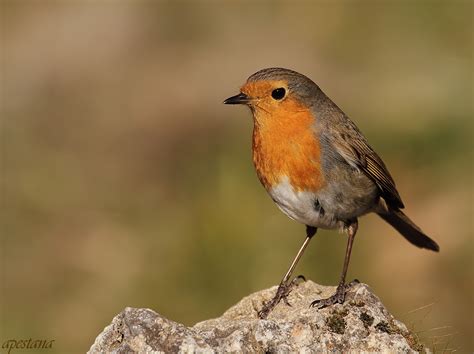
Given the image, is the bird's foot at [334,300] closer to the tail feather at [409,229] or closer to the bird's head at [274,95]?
the bird's head at [274,95]

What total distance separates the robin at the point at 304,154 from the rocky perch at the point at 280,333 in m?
0.67

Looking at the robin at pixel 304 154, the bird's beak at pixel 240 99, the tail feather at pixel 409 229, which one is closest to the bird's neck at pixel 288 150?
the robin at pixel 304 154

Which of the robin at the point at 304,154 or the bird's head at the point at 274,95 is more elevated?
the bird's head at the point at 274,95

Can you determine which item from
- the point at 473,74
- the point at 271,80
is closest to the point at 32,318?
the point at 271,80

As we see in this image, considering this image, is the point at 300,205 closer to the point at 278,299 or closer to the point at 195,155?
the point at 278,299

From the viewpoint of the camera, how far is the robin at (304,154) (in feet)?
18.7

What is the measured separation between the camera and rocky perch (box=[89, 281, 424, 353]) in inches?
176

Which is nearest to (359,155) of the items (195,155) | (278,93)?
(278,93)

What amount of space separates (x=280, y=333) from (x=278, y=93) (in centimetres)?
181

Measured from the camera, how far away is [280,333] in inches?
183

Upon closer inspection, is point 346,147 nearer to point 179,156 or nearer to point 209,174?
point 209,174

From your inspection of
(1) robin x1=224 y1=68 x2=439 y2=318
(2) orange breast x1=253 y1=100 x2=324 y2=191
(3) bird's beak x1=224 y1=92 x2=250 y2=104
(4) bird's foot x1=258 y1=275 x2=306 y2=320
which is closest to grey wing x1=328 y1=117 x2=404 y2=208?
(1) robin x1=224 y1=68 x2=439 y2=318

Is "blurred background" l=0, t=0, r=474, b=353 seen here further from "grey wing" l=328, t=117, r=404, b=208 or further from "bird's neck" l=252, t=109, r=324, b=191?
"bird's neck" l=252, t=109, r=324, b=191

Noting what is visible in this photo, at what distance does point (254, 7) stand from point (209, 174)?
5.25 metres
